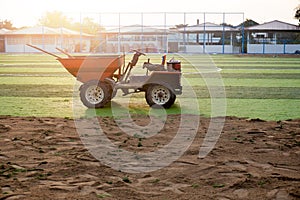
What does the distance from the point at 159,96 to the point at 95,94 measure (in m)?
1.56

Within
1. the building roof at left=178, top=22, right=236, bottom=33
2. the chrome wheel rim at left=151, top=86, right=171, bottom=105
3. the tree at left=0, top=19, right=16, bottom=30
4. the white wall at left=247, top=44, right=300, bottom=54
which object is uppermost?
the tree at left=0, top=19, right=16, bottom=30

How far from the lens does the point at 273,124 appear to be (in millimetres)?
9477

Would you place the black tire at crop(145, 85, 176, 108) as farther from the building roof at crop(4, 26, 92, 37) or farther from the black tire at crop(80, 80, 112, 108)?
the building roof at crop(4, 26, 92, 37)

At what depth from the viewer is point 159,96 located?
1148 centimetres

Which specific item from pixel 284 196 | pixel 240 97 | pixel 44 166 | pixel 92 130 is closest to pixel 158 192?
pixel 284 196

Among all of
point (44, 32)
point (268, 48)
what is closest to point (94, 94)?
point (268, 48)

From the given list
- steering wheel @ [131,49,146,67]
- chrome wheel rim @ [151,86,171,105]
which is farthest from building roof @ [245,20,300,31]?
chrome wheel rim @ [151,86,171,105]

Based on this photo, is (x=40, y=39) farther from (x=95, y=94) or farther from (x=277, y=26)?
(x=95, y=94)

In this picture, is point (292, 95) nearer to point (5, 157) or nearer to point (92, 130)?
point (92, 130)

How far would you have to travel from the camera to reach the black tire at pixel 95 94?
11.5m

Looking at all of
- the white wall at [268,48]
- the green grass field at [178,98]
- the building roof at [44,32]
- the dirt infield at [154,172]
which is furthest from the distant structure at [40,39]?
the dirt infield at [154,172]

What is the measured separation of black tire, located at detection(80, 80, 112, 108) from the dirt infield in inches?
97.8

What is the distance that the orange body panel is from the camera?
37.4ft

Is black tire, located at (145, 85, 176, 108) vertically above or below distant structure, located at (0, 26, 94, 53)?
below
